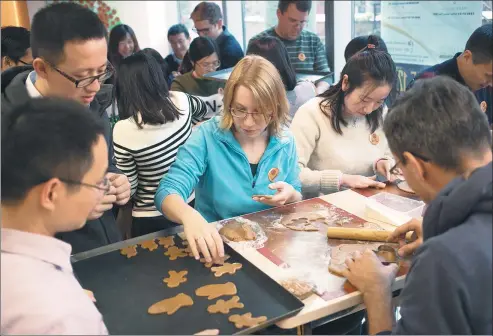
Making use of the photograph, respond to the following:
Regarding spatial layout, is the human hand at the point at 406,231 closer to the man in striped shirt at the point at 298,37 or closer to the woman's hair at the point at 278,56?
the woman's hair at the point at 278,56

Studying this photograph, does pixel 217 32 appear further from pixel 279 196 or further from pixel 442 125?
pixel 442 125

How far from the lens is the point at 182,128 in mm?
2166

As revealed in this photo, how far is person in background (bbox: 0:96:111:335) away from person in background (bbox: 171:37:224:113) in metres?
2.09

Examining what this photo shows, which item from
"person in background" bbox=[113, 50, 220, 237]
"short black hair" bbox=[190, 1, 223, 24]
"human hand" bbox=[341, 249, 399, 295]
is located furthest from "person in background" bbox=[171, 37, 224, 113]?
"human hand" bbox=[341, 249, 399, 295]

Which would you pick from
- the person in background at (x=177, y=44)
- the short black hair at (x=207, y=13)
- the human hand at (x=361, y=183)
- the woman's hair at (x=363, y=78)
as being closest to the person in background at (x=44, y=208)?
the human hand at (x=361, y=183)

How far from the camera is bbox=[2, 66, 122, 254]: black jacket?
1.37m

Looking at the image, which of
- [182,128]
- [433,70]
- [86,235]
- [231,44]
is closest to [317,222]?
[86,235]

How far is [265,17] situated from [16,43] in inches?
122

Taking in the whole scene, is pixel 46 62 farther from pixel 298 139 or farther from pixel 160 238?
pixel 298 139

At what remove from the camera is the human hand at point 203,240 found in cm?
132

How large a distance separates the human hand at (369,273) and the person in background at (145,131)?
3.59 ft

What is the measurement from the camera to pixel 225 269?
1274mm

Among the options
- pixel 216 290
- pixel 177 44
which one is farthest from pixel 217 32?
pixel 216 290

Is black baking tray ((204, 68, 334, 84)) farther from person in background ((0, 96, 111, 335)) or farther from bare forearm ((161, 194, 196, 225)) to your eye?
person in background ((0, 96, 111, 335))
